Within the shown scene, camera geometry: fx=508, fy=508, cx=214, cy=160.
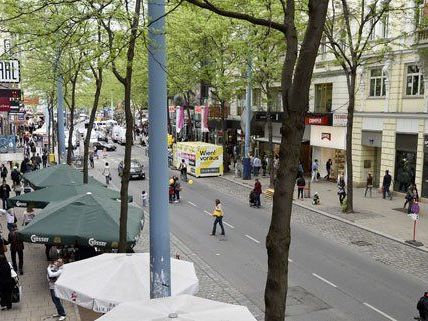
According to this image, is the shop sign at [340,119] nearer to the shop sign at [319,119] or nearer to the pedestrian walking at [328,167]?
the shop sign at [319,119]

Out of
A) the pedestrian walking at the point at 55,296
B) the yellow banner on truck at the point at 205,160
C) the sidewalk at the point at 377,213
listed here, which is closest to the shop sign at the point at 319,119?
the sidewalk at the point at 377,213

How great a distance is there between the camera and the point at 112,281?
10.1 metres

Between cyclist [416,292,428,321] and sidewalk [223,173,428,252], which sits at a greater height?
cyclist [416,292,428,321]

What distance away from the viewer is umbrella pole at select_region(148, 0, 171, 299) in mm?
8133

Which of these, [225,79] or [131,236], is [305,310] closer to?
[131,236]

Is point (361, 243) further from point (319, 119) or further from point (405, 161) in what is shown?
point (319, 119)

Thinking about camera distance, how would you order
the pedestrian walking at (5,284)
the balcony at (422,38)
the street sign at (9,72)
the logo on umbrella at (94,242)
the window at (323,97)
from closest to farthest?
the pedestrian walking at (5,284) → the logo on umbrella at (94,242) → the street sign at (9,72) → the balcony at (422,38) → the window at (323,97)

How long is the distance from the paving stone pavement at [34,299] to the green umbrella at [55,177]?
4.10m

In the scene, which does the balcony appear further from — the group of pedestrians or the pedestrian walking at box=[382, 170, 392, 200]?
the group of pedestrians

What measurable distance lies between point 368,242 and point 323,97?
60.7ft

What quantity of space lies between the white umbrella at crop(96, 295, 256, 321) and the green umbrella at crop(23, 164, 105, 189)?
537 inches

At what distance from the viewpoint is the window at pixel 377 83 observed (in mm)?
30312

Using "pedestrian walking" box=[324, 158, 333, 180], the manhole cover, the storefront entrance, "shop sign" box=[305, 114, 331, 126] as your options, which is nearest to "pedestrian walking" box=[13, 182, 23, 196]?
the manhole cover

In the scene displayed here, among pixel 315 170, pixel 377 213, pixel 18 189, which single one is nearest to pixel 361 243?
pixel 377 213
